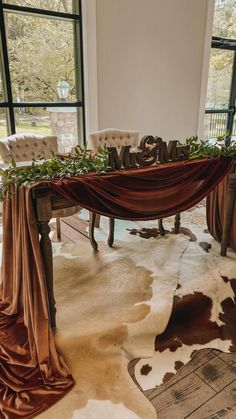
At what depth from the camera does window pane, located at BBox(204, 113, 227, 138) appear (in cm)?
574

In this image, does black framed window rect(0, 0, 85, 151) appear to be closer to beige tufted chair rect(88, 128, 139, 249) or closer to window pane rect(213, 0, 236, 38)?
beige tufted chair rect(88, 128, 139, 249)

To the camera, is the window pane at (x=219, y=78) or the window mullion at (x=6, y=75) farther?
the window pane at (x=219, y=78)

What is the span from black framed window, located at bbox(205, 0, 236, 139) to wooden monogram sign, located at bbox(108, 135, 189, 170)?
3288 mm

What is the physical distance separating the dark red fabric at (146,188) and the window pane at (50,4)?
2902 mm

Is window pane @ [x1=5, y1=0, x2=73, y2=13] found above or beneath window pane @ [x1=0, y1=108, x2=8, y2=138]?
above

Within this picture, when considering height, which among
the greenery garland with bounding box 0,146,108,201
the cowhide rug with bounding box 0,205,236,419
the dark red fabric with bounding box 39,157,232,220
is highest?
the greenery garland with bounding box 0,146,108,201

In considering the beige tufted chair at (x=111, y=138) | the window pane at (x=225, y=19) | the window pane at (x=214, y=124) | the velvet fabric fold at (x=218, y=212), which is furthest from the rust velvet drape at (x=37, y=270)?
the window pane at (x=225, y=19)

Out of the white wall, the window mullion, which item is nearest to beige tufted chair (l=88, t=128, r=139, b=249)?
the white wall

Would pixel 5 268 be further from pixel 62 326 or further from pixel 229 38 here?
pixel 229 38

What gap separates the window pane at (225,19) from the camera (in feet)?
16.8

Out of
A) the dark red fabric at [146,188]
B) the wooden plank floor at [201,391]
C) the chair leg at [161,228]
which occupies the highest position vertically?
the dark red fabric at [146,188]

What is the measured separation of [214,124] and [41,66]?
3.41 metres

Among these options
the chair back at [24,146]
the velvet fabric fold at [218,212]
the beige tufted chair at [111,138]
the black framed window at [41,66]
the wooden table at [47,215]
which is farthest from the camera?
the black framed window at [41,66]

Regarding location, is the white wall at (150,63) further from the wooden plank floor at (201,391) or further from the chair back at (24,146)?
the wooden plank floor at (201,391)
